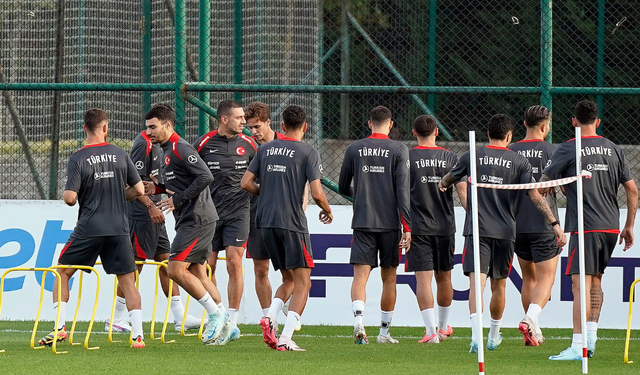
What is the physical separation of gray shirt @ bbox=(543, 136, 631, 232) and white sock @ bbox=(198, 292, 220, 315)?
3.06 meters

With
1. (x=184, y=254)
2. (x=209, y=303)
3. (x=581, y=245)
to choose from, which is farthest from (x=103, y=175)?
(x=581, y=245)

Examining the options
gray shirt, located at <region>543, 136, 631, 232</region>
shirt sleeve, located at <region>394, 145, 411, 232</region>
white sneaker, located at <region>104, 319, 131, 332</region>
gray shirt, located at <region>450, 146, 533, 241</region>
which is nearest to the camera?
gray shirt, located at <region>543, 136, 631, 232</region>

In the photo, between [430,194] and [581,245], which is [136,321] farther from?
[581,245]

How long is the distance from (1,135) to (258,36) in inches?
134

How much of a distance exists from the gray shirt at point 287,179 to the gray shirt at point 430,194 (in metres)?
1.39

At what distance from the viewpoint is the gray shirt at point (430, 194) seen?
910 cm

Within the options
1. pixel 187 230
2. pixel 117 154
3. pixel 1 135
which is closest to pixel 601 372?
pixel 187 230

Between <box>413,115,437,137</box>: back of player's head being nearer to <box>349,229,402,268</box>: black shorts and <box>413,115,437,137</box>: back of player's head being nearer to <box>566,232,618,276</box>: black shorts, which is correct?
<box>349,229,402,268</box>: black shorts

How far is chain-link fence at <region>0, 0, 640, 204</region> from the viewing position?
11.3 meters

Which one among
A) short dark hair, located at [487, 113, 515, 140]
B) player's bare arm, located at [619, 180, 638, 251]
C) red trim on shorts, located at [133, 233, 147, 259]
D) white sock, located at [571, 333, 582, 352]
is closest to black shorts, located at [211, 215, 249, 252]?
red trim on shorts, located at [133, 233, 147, 259]

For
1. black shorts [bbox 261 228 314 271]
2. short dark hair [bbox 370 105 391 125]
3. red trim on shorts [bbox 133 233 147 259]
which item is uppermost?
short dark hair [bbox 370 105 391 125]

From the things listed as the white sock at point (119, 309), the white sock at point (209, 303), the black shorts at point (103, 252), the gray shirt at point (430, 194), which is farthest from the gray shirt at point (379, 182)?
the white sock at point (119, 309)

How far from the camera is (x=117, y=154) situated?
8211 millimetres

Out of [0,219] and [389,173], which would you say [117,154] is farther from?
[0,219]
